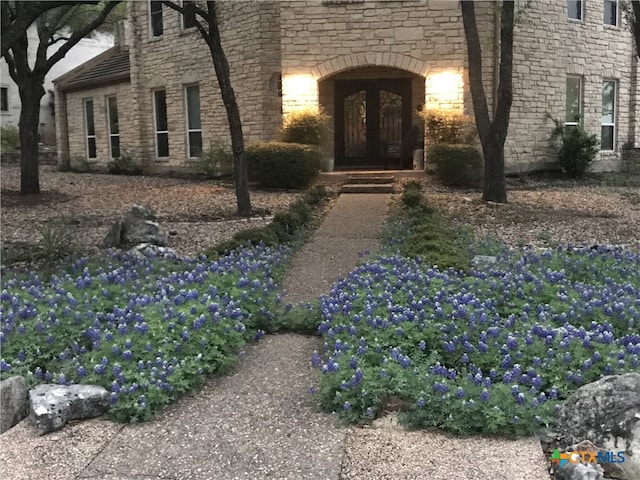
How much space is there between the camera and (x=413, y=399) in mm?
3344

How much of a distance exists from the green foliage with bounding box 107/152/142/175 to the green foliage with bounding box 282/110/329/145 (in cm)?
642

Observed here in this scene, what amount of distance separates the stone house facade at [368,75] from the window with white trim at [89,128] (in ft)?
6.54

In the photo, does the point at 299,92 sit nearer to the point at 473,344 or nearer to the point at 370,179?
the point at 370,179

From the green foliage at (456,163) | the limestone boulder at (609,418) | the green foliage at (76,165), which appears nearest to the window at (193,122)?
the green foliage at (76,165)

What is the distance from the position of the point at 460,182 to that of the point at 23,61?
31.0 feet

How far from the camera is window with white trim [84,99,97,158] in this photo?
21.8 metres

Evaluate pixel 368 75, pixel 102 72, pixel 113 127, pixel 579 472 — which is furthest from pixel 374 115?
pixel 579 472

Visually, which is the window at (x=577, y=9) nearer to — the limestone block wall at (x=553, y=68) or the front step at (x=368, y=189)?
the limestone block wall at (x=553, y=68)

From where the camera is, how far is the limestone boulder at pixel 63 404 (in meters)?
3.36

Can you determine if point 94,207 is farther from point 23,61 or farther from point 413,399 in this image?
point 413,399

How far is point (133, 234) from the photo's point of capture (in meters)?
Result: 7.68

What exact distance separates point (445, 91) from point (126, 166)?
9714 mm

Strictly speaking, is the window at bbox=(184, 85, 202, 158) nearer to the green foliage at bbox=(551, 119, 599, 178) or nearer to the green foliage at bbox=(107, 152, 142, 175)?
the green foliage at bbox=(107, 152, 142, 175)

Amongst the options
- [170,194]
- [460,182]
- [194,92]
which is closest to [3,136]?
[194,92]
